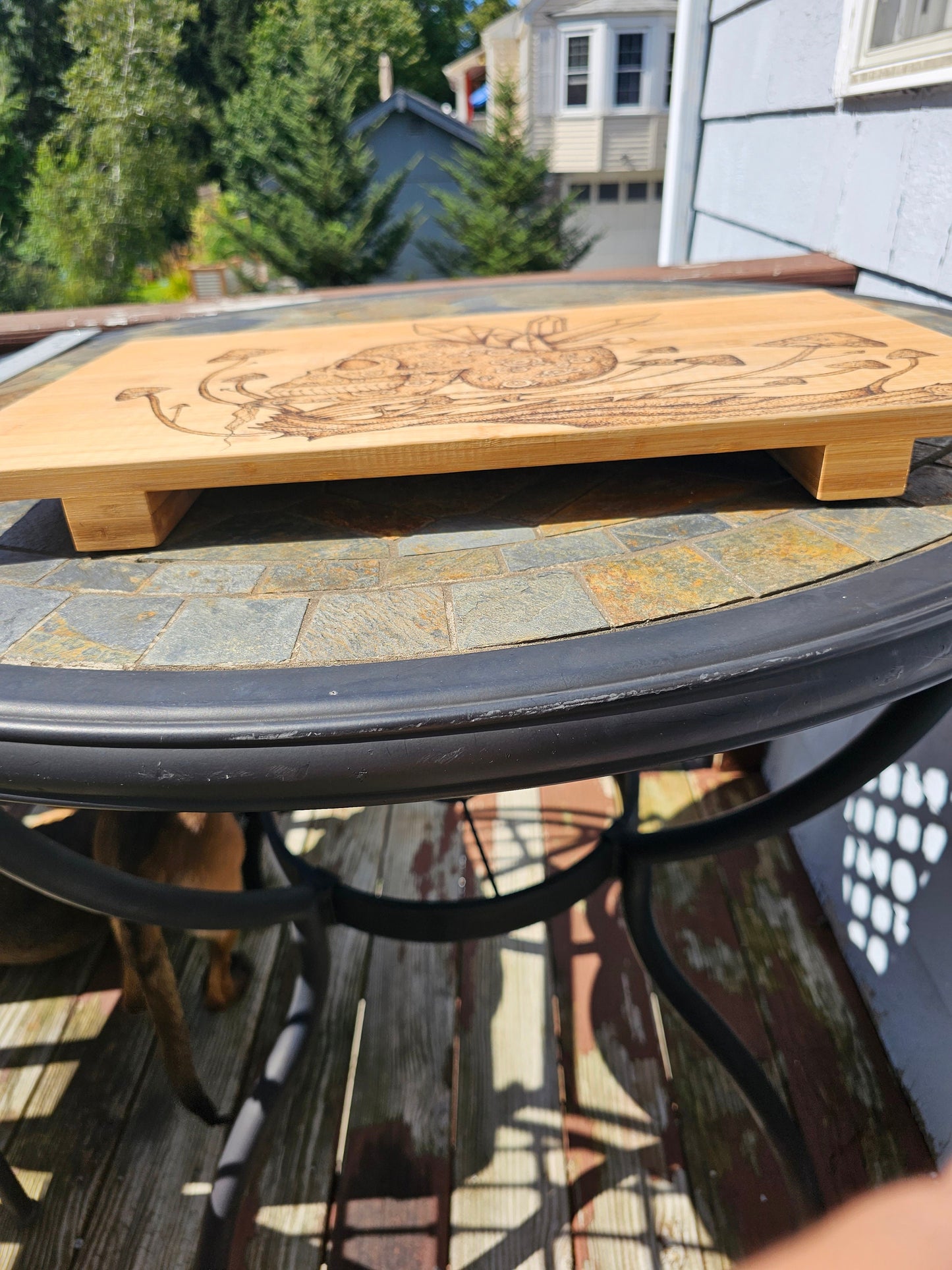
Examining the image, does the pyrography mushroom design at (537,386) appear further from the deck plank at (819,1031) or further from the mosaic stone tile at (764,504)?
the deck plank at (819,1031)

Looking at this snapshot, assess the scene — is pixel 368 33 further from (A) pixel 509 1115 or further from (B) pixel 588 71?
(A) pixel 509 1115

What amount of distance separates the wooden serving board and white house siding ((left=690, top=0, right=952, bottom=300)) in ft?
3.09

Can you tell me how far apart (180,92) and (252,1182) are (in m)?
23.5

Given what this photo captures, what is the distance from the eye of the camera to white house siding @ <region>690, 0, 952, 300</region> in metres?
1.90

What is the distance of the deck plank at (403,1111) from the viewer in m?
1.46

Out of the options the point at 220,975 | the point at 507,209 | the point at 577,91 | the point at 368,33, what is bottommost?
the point at 220,975

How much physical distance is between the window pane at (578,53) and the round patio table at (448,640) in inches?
811

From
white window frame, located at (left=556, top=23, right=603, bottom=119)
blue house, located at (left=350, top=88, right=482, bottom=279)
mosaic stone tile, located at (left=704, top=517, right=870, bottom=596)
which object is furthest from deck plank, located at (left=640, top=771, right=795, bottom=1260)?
white window frame, located at (left=556, top=23, right=603, bottom=119)

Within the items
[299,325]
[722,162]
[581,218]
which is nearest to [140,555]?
[299,325]

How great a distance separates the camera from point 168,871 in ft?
5.00

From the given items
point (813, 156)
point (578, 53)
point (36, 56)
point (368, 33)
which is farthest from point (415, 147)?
point (813, 156)

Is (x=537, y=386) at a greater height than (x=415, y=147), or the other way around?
(x=415, y=147)

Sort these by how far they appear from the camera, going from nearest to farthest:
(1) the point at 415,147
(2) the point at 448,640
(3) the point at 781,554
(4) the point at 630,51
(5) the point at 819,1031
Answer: (2) the point at 448,640 < (3) the point at 781,554 < (5) the point at 819,1031 < (4) the point at 630,51 < (1) the point at 415,147

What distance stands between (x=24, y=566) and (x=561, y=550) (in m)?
0.59
